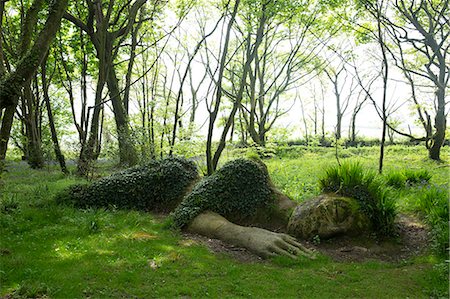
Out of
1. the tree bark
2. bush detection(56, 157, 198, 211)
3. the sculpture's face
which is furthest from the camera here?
bush detection(56, 157, 198, 211)

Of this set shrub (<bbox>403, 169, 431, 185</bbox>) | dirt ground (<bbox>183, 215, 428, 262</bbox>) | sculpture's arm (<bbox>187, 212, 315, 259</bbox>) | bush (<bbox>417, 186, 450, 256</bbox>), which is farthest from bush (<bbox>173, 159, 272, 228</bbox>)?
shrub (<bbox>403, 169, 431, 185</bbox>)

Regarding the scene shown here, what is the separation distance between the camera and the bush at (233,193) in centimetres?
834

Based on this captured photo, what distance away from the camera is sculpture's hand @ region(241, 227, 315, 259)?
6348 mm

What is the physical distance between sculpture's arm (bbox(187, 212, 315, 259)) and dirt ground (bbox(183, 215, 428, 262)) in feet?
0.46

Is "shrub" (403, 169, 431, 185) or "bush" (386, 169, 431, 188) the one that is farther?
"shrub" (403, 169, 431, 185)

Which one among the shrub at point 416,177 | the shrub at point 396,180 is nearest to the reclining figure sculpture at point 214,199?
the shrub at point 396,180

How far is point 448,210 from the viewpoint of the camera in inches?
262

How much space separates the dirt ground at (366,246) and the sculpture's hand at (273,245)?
0.49 ft

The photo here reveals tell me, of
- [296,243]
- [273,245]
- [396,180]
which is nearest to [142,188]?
[273,245]

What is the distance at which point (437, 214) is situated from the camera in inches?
265

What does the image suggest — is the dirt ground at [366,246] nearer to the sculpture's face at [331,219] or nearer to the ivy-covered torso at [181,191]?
the sculpture's face at [331,219]

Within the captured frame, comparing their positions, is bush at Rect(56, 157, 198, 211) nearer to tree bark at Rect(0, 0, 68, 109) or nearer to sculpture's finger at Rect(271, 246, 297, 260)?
sculpture's finger at Rect(271, 246, 297, 260)

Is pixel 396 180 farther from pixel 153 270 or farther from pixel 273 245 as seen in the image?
pixel 153 270

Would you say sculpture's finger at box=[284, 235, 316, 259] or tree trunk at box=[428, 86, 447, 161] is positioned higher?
tree trunk at box=[428, 86, 447, 161]
